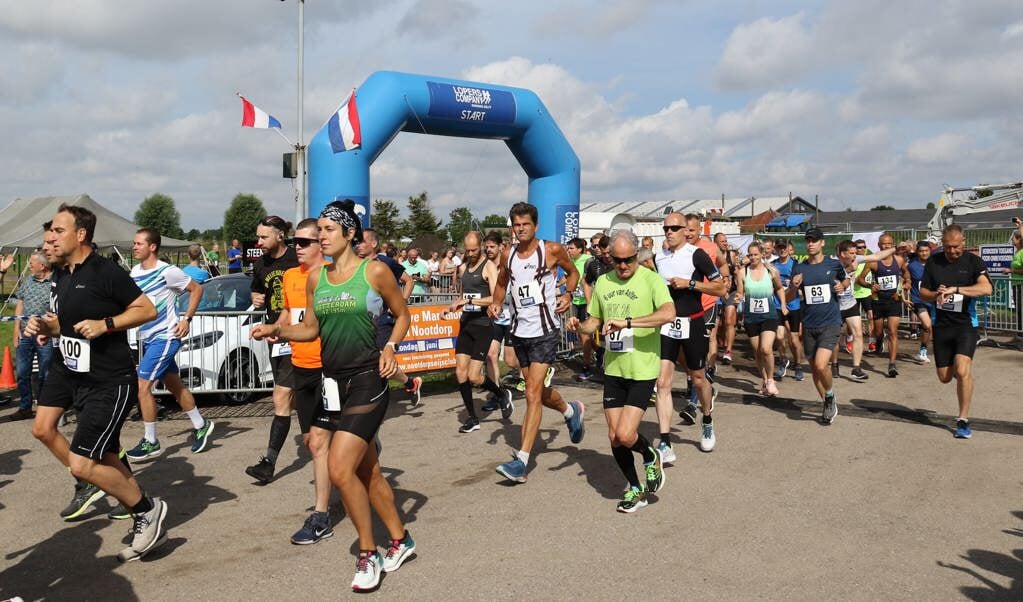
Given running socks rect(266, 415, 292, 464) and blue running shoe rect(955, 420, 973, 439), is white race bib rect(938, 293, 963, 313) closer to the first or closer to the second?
blue running shoe rect(955, 420, 973, 439)

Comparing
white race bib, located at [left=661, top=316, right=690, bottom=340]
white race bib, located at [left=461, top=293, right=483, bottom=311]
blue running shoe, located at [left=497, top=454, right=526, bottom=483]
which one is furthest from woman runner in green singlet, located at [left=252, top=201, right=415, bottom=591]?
white race bib, located at [left=461, top=293, right=483, bottom=311]

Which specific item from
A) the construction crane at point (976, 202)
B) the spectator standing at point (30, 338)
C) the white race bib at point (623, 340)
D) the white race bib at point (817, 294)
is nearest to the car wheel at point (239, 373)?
the spectator standing at point (30, 338)

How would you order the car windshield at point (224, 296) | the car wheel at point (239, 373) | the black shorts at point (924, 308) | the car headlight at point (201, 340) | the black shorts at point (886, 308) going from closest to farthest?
the car headlight at point (201, 340) < the car wheel at point (239, 373) < the car windshield at point (224, 296) < the black shorts at point (924, 308) < the black shorts at point (886, 308)

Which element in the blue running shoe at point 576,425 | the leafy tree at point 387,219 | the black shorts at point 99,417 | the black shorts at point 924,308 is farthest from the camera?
the leafy tree at point 387,219

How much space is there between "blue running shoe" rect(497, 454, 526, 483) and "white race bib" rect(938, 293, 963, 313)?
184 inches

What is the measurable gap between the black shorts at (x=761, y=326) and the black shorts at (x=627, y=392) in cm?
464

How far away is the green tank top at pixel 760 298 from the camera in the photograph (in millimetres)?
9891

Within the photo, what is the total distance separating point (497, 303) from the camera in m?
7.05

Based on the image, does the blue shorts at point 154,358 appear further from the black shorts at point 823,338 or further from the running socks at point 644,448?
the black shorts at point 823,338

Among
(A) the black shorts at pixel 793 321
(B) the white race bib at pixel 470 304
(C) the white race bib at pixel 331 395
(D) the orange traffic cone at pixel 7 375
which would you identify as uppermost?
(B) the white race bib at pixel 470 304

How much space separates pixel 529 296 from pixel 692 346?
1.55 m

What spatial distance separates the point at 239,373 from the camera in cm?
952

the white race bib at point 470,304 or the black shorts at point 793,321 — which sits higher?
the white race bib at point 470,304

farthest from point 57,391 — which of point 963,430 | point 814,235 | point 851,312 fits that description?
point 851,312
